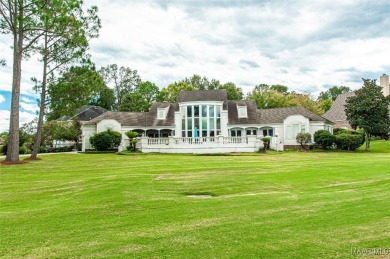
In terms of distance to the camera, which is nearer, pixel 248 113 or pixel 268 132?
pixel 268 132

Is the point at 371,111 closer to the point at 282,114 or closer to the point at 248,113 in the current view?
the point at 282,114

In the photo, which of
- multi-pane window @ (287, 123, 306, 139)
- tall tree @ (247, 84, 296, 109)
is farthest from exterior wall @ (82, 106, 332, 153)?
tall tree @ (247, 84, 296, 109)

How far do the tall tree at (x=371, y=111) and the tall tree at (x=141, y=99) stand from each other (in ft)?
127

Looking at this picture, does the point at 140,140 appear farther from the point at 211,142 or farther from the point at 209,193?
the point at 209,193

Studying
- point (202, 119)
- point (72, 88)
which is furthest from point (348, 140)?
point (72, 88)

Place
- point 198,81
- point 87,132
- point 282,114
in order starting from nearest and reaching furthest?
point 282,114 → point 87,132 → point 198,81

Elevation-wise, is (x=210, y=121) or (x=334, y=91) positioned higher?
(x=334, y=91)

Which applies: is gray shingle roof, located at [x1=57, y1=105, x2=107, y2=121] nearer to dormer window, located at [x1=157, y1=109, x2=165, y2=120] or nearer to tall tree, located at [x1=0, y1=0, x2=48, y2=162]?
dormer window, located at [x1=157, y1=109, x2=165, y2=120]

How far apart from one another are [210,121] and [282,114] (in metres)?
8.86

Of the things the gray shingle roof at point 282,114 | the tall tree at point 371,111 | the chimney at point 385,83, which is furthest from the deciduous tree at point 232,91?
the tall tree at point 371,111

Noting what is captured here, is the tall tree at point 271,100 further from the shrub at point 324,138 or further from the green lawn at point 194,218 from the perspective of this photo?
the green lawn at point 194,218

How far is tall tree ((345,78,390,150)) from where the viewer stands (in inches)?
1457

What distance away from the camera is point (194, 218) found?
7.08 m

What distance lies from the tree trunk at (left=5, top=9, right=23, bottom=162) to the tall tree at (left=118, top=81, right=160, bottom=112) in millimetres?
40838
